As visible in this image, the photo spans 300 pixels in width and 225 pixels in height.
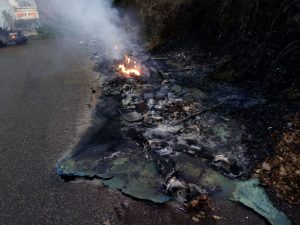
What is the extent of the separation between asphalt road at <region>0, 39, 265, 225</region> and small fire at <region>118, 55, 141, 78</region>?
130 centimetres

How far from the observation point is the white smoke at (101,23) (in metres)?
14.2

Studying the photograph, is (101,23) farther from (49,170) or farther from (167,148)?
(49,170)

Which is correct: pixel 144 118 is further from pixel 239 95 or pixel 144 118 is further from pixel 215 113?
pixel 239 95

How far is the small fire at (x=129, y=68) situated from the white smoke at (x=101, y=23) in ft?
4.77

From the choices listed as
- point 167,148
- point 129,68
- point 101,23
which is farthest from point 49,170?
point 101,23

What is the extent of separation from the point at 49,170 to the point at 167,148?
2.14 m

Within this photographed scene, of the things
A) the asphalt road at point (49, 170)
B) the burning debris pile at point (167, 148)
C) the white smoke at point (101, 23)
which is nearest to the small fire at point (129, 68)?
the burning debris pile at point (167, 148)

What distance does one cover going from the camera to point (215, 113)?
22.2 feet

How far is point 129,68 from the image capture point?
9.72 metres

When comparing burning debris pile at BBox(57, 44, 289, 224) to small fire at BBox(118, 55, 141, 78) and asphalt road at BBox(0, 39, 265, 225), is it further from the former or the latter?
small fire at BBox(118, 55, 141, 78)

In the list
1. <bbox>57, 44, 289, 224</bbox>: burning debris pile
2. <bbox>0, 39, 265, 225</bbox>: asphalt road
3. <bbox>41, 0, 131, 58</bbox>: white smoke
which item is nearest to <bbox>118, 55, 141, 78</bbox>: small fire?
<bbox>57, 44, 289, 224</bbox>: burning debris pile

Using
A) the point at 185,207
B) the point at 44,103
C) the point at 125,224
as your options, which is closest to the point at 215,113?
the point at 185,207

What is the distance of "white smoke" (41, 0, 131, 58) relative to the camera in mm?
14172

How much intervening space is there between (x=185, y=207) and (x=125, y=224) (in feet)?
2.93
